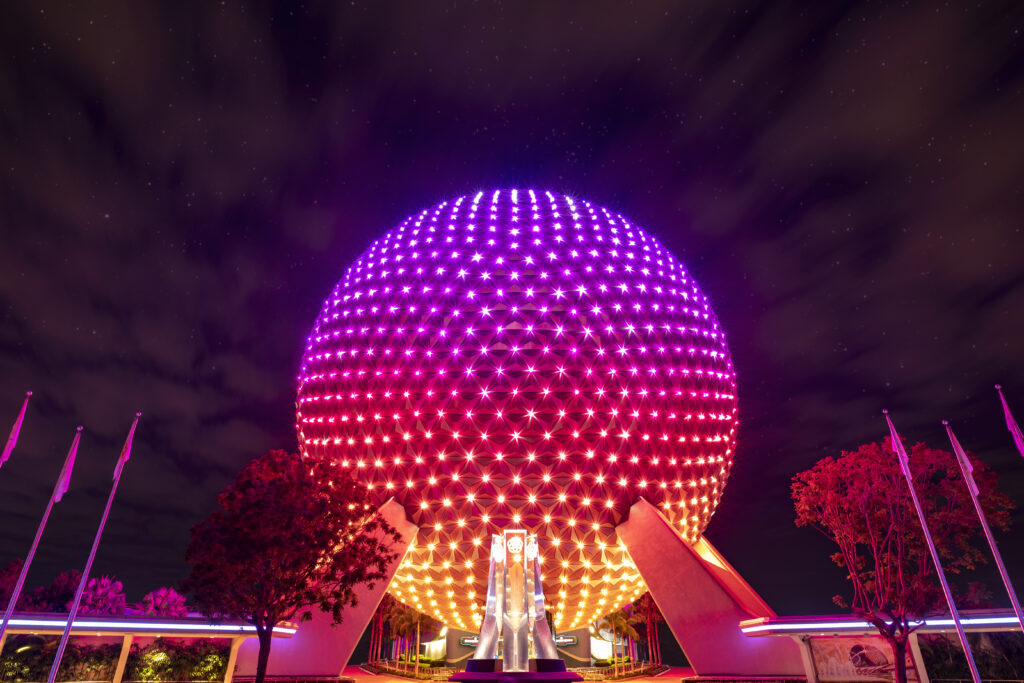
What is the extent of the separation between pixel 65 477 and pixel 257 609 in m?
8.33

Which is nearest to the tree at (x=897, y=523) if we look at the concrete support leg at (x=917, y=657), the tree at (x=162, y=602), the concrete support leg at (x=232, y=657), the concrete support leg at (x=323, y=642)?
the concrete support leg at (x=917, y=657)

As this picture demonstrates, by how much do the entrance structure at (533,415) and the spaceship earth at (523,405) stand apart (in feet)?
0.29

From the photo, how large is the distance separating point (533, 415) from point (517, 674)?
10.4m

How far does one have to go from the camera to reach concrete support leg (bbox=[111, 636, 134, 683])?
976 inches

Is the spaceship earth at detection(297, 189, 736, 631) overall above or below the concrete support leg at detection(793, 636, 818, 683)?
above

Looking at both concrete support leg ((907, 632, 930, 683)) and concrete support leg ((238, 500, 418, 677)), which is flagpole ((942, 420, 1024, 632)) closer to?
concrete support leg ((907, 632, 930, 683))

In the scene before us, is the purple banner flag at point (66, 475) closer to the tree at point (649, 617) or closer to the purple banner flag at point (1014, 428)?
the purple banner flag at point (1014, 428)

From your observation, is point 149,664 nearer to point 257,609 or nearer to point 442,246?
point 257,609

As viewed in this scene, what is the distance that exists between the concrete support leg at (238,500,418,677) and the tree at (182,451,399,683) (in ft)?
7.77

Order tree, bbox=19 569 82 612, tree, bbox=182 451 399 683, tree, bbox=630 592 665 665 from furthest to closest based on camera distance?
1. tree, bbox=19 569 82 612
2. tree, bbox=630 592 665 665
3. tree, bbox=182 451 399 683

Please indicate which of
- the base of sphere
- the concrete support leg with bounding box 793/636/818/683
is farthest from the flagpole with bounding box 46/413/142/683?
the concrete support leg with bounding box 793/636/818/683

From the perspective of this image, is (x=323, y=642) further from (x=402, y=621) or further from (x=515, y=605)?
(x=402, y=621)

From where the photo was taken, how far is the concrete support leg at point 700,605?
2448cm

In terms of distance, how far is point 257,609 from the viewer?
71.0ft
